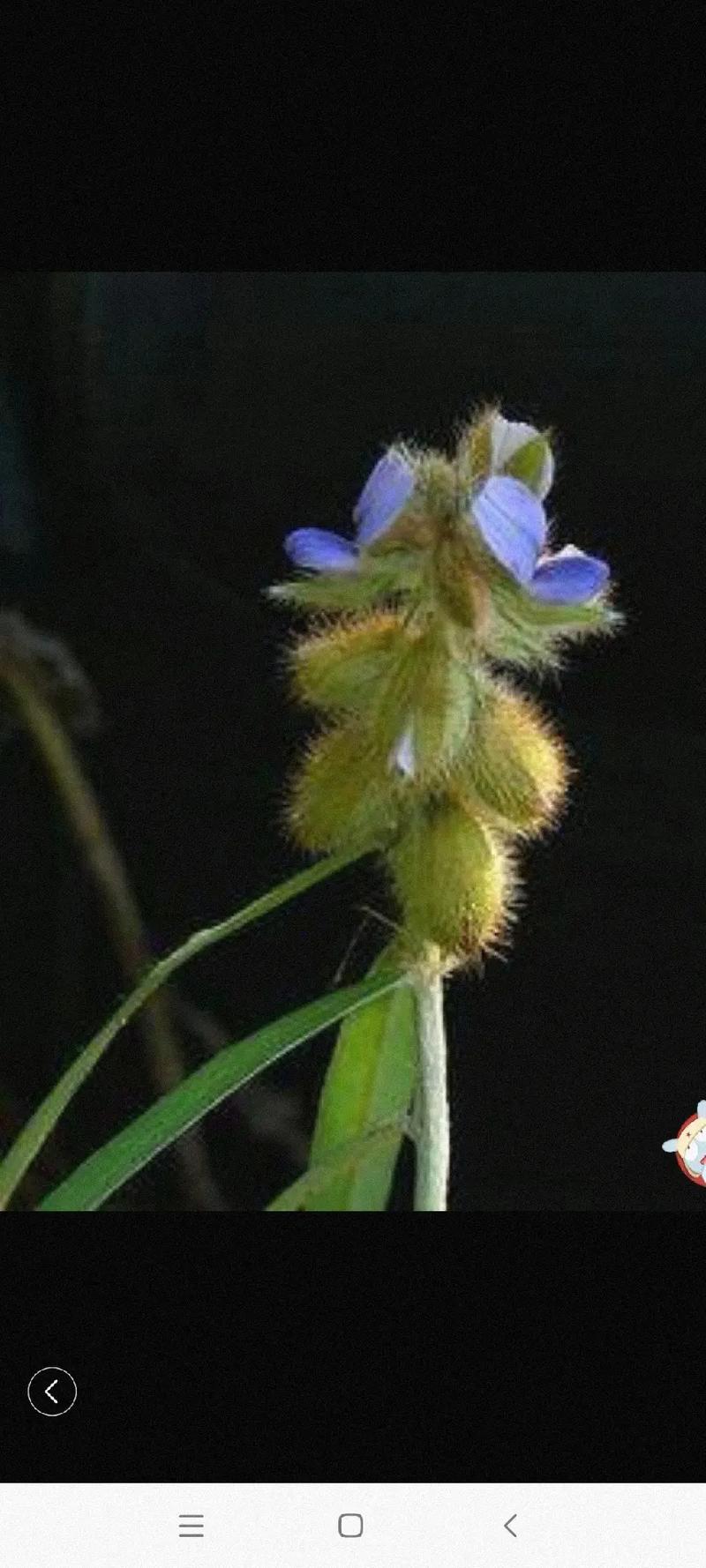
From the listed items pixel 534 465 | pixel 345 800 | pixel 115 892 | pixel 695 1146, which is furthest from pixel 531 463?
pixel 115 892

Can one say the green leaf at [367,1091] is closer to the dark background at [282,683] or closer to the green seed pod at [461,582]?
the green seed pod at [461,582]

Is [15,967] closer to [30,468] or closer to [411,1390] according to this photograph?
[30,468]

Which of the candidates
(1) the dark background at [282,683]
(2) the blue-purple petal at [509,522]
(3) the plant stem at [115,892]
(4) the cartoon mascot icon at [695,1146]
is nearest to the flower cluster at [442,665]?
(2) the blue-purple petal at [509,522]

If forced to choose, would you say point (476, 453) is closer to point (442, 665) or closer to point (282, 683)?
point (442, 665)
